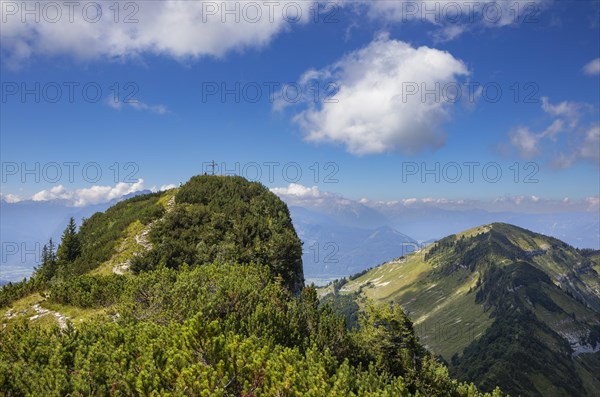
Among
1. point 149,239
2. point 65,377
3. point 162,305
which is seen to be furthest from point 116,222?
point 65,377

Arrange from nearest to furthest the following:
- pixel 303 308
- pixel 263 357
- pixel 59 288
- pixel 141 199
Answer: pixel 263 357
pixel 303 308
pixel 59 288
pixel 141 199

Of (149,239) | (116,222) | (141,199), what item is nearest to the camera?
(149,239)

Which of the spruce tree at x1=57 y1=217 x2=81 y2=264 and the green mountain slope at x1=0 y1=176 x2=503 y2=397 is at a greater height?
the spruce tree at x1=57 y1=217 x2=81 y2=264

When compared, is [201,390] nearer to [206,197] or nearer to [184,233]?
[184,233]

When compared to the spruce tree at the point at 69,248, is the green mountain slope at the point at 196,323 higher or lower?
lower

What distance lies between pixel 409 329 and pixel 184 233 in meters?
31.5

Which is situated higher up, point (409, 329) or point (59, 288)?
point (59, 288)

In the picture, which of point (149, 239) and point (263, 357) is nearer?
point (263, 357)

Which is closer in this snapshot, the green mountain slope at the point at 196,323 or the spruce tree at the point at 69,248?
the green mountain slope at the point at 196,323

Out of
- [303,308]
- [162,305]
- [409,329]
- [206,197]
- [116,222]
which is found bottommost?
[409,329]

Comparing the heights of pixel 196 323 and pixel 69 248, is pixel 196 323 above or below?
below

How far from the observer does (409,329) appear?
28.9m

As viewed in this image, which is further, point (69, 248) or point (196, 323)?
point (69, 248)

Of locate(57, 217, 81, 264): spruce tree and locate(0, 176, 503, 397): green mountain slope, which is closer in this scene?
locate(0, 176, 503, 397): green mountain slope
